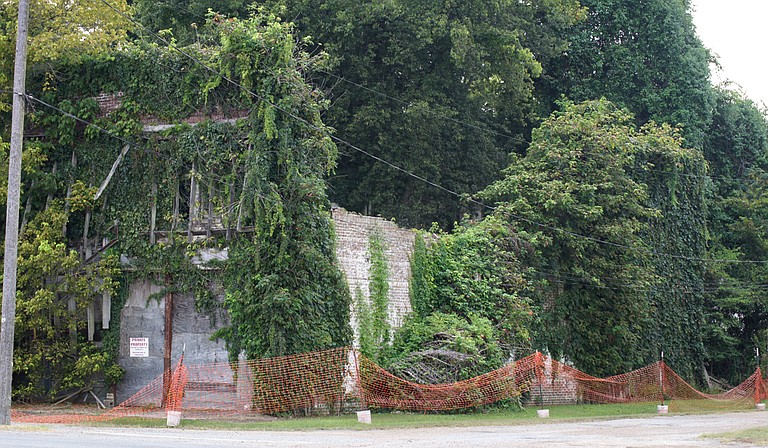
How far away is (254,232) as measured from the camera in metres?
22.1

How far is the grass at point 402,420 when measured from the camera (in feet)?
61.5

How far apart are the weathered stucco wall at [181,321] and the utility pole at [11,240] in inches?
192

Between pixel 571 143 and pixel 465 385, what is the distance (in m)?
11.8

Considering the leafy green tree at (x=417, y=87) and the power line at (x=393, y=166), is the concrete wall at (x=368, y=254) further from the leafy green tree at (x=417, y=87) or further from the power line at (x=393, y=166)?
the leafy green tree at (x=417, y=87)

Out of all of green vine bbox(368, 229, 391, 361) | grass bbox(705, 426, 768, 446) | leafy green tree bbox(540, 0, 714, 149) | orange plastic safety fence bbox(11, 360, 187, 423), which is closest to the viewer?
grass bbox(705, 426, 768, 446)

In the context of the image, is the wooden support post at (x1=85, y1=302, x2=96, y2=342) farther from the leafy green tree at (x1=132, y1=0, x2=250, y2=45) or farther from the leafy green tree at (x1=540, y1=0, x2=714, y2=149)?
the leafy green tree at (x1=540, y1=0, x2=714, y2=149)

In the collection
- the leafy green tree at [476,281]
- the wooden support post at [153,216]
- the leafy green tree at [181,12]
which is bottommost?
the leafy green tree at [476,281]

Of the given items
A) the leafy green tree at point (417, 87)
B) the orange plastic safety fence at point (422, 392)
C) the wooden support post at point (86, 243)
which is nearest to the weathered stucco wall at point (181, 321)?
the wooden support post at point (86, 243)

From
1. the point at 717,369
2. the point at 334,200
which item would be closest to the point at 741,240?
the point at 717,369

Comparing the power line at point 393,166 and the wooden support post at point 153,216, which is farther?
the wooden support post at point 153,216

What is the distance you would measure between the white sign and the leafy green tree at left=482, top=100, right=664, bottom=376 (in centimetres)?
1272

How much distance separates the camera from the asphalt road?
14.1 meters

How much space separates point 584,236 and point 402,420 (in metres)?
A: 12.8

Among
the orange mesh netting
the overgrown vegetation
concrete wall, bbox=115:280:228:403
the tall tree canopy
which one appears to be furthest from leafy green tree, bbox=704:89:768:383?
concrete wall, bbox=115:280:228:403
